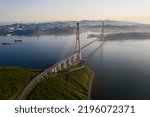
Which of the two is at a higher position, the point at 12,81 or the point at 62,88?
the point at 12,81

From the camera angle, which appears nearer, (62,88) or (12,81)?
(62,88)

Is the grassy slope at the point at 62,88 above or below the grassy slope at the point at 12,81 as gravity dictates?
below

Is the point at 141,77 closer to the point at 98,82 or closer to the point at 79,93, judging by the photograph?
the point at 98,82

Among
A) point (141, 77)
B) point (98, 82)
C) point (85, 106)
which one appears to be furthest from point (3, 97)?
point (141, 77)

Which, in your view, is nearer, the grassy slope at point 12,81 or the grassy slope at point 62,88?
the grassy slope at point 12,81
